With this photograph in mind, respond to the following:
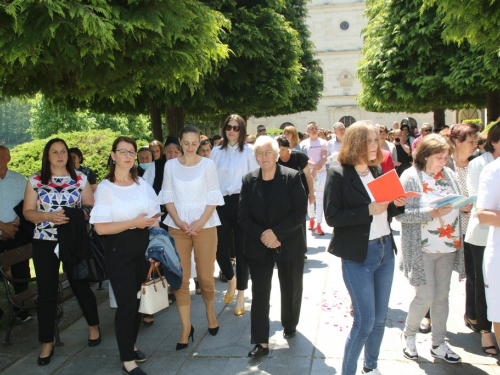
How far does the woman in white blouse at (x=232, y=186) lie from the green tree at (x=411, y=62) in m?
10.7

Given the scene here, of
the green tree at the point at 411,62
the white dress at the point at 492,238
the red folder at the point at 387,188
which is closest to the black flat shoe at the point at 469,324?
the white dress at the point at 492,238

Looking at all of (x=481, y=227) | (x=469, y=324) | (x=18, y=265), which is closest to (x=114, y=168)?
(x=18, y=265)

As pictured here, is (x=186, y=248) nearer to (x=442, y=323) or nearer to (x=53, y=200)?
(x=53, y=200)

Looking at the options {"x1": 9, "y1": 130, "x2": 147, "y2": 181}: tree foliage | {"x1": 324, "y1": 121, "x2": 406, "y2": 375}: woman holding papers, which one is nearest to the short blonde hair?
{"x1": 324, "y1": 121, "x2": 406, "y2": 375}: woman holding papers

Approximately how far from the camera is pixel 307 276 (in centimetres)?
748

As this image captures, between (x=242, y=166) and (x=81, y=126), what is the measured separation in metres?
44.9

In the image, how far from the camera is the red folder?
3.73 metres

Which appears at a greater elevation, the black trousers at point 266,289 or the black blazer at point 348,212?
the black blazer at point 348,212

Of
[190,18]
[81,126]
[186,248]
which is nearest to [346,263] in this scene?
[186,248]

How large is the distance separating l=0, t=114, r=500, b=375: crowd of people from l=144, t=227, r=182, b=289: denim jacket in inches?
3.2

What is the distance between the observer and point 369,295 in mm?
3936

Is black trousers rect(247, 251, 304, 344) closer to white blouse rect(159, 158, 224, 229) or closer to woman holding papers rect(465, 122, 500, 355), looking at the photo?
white blouse rect(159, 158, 224, 229)

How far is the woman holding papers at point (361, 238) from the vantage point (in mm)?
3939

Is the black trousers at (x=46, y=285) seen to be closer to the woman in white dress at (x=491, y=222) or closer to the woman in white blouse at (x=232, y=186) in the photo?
the woman in white blouse at (x=232, y=186)
